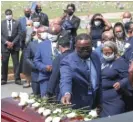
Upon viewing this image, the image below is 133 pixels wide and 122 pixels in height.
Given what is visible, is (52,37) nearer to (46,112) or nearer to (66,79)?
(66,79)

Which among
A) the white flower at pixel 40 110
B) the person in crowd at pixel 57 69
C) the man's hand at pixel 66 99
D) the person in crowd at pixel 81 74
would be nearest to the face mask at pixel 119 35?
the person in crowd at pixel 57 69

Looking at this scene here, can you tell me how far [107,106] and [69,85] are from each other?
140 centimetres

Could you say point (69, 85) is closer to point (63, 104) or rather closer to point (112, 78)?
point (63, 104)

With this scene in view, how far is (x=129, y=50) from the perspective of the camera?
24.3ft

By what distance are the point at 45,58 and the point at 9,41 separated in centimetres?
452

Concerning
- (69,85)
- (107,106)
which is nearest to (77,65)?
(69,85)

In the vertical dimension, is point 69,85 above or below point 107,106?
above

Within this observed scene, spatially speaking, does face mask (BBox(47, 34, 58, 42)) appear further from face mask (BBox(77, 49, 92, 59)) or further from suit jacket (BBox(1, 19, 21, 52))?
suit jacket (BBox(1, 19, 21, 52))

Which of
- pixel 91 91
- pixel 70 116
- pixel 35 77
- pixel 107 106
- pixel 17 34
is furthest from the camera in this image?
pixel 17 34

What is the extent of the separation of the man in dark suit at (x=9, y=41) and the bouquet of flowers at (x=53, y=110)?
6741 millimetres

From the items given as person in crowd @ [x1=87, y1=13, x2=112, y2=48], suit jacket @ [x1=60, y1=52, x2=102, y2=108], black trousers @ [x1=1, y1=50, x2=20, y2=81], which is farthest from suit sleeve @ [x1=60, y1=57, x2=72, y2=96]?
black trousers @ [x1=1, y1=50, x2=20, y2=81]

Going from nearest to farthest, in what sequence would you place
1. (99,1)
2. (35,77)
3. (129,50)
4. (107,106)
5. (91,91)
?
(91,91) < (107,106) < (129,50) < (35,77) < (99,1)

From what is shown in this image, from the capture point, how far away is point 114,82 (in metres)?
6.46

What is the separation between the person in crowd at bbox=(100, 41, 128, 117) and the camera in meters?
6.34
